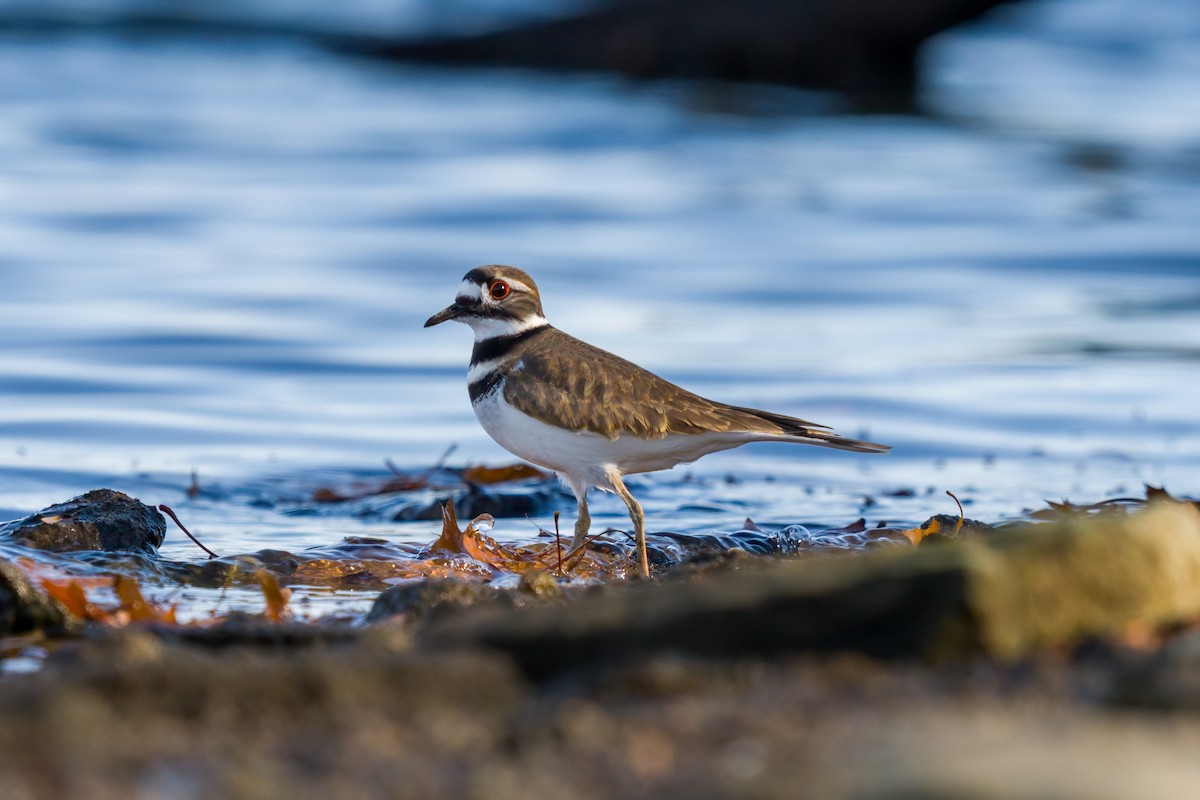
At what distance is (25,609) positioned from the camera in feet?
14.5

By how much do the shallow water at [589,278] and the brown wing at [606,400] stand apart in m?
0.93

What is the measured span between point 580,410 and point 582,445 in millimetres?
128

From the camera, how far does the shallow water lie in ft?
26.3

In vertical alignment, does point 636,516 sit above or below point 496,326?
below

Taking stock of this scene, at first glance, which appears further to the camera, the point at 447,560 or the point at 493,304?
the point at 493,304

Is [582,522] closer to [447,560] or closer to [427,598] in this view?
[447,560]

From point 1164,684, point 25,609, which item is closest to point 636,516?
point 25,609

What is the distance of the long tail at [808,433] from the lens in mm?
6000

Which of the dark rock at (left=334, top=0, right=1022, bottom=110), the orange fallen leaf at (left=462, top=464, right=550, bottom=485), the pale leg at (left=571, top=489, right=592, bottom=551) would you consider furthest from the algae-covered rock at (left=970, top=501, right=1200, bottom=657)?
the dark rock at (left=334, top=0, right=1022, bottom=110)

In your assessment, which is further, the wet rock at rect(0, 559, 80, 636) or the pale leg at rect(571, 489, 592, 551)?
the pale leg at rect(571, 489, 592, 551)

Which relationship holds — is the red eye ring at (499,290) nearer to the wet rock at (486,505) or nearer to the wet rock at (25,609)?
the wet rock at (486,505)

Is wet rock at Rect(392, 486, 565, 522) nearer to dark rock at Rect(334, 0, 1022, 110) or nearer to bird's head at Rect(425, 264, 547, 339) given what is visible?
bird's head at Rect(425, 264, 547, 339)

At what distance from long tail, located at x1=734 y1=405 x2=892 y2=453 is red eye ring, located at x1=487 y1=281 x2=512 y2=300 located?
0.98 m

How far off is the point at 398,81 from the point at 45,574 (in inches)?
724
